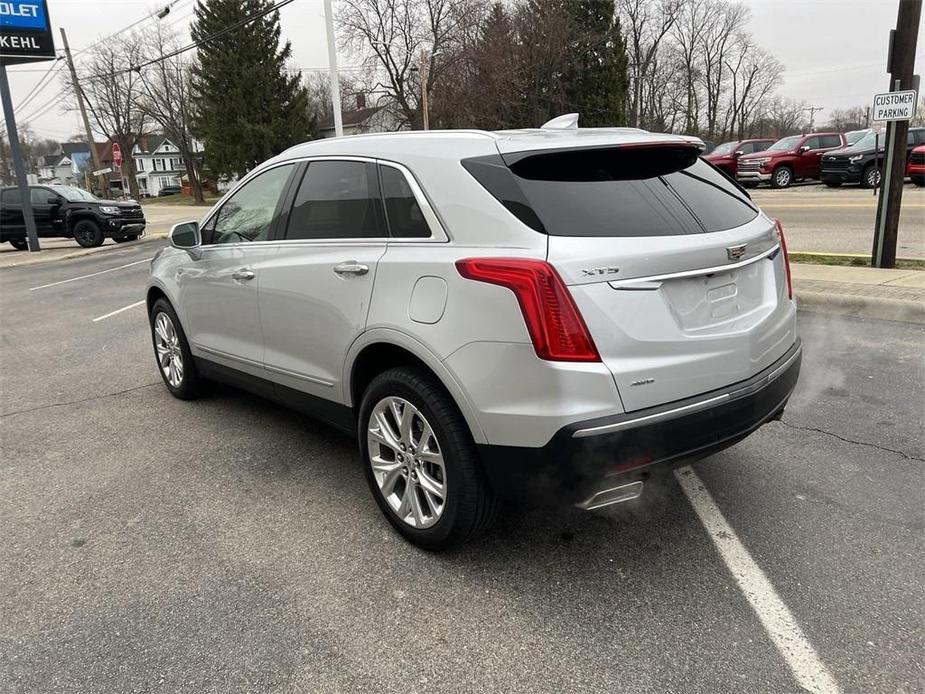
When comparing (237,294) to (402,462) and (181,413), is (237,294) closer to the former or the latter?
(181,413)

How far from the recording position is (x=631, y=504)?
135 inches

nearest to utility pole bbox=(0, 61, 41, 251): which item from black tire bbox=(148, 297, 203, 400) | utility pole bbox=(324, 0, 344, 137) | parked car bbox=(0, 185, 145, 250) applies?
parked car bbox=(0, 185, 145, 250)

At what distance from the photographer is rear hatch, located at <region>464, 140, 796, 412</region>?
8.21 feet

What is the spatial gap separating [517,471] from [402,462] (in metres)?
0.68

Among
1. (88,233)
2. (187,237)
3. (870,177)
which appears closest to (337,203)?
(187,237)

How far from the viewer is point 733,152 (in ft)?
88.1

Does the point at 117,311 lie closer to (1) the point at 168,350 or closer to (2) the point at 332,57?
(1) the point at 168,350

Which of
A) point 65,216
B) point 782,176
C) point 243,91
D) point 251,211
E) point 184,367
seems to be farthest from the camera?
point 243,91

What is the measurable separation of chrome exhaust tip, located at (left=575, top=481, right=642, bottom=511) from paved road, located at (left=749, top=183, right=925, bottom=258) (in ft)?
31.4

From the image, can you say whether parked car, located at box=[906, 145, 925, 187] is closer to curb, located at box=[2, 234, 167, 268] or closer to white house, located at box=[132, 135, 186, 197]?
curb, located at box=[2, 234, 167, 268]

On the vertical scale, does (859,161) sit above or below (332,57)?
below

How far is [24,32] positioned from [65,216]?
4803 mm

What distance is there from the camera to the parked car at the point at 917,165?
2013cm

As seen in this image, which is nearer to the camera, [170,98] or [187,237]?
[187,237]
